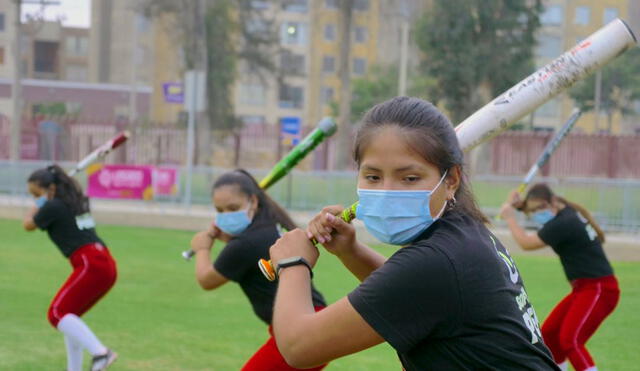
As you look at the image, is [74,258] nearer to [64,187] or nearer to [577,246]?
[64,187]

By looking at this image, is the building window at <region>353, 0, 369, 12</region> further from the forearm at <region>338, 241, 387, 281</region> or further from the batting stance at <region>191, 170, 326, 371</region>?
the forearm at <region>338, 241, 387, 281</region>

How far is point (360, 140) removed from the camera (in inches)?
110

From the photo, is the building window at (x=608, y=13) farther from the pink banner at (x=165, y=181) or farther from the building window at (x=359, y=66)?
the pink banner at (x=165, y=181)

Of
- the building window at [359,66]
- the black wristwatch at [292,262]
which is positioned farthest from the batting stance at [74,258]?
the building window at [359,66]

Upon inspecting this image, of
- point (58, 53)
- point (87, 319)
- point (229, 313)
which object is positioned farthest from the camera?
point (58, 53)

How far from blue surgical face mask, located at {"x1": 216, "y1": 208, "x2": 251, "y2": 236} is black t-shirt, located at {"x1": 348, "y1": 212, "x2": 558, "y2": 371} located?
3645 mm

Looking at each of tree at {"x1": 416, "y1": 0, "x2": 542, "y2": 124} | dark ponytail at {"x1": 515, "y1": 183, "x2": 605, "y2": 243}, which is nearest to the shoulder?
dark ponytail at {"x1": 515, "y1": 183, "x2": 605, "y2": 243}

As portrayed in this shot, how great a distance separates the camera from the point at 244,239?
233 inches

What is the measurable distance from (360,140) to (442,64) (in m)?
29.3

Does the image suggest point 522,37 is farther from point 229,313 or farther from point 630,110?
point 229,313

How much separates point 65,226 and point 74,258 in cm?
33

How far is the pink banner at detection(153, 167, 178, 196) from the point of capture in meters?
20.7

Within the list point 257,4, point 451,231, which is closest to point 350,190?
point 451,231

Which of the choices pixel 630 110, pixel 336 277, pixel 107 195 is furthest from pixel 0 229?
pixel 630 110
